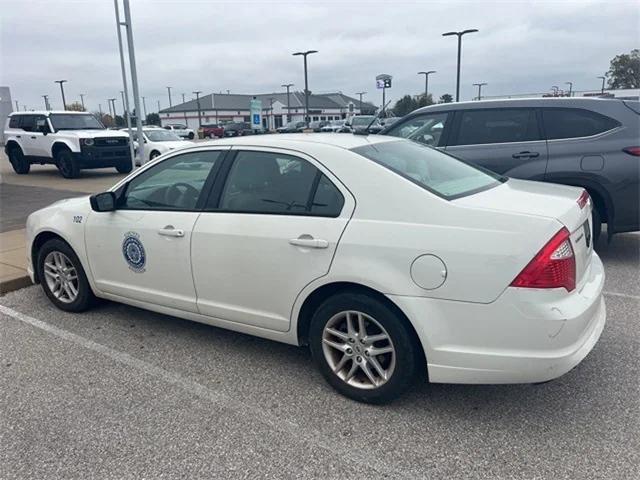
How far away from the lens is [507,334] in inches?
98.2

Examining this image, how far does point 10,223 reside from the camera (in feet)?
26.6

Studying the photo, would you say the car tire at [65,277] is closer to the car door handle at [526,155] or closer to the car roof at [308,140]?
the car roof at [308,140]

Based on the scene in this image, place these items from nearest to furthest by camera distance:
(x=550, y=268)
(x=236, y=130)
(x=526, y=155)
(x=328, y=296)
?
(x=550, y=268) → (x=328, y=296) → (x=526, y=155) → (x=236, y=130)

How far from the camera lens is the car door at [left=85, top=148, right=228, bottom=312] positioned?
3549 millimetres

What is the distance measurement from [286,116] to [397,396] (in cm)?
8915

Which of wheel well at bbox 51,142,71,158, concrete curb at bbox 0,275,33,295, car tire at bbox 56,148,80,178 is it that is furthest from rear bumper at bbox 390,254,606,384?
wheel well at bbox 51,142,71,158

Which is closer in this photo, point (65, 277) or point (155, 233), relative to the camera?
point (155, 233)

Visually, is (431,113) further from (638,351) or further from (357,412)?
(357,412)

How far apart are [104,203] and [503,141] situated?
4390mm

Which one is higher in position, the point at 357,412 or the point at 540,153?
the point at 540,153

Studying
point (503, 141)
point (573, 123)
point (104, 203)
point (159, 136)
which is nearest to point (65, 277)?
point (104, 203)

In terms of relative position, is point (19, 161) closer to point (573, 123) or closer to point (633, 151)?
point (573, 123)

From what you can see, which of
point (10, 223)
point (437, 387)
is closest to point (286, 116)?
point (10, 223)

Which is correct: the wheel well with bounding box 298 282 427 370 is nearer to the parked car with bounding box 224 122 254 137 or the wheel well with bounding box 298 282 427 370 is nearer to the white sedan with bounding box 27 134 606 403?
the white sedan with bounding box 27 134 606 403
